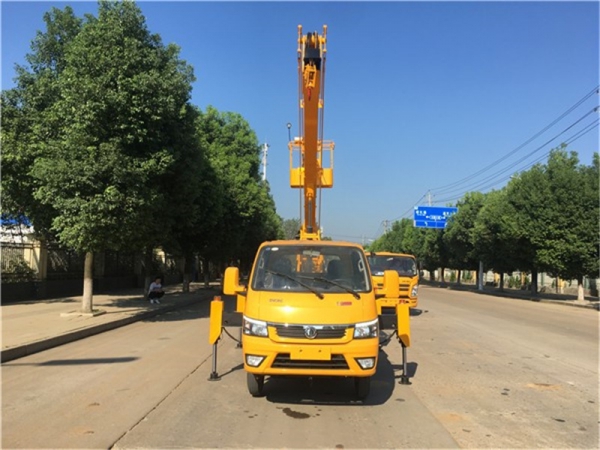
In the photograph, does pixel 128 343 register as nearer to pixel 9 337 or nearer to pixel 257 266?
pixel 9 337

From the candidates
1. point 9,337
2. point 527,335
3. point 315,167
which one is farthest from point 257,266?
point 527,335

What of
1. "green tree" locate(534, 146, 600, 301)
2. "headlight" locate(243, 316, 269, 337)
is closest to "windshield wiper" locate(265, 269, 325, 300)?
"headlight" locate(243, 316, 269, 337)

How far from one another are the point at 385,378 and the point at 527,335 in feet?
24.9

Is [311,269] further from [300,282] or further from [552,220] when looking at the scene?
[552,220]

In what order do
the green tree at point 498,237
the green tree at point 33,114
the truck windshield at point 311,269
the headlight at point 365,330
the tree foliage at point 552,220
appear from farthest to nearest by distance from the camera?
the green tree at point 498,237, the tree foliage at point 552,220, the green tree at point 33,114, the truck windshield at point 311,269, the headlight at point 365,330

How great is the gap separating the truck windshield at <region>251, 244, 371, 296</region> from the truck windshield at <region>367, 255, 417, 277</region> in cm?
974

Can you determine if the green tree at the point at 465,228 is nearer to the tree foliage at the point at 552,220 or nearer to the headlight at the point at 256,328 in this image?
the tree foliage at the point at 552,220

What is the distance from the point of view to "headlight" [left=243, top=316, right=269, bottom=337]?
6211 mm

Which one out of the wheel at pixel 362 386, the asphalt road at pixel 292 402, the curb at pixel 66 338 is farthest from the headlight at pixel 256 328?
the curb at pixel 66 338

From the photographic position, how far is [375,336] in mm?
6293

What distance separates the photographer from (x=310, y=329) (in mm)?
6094

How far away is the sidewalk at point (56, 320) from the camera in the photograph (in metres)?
10.3

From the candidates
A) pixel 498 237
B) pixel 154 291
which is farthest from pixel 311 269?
pixel 498 237

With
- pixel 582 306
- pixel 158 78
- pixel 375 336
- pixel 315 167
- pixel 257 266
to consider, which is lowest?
pixel 582 306
